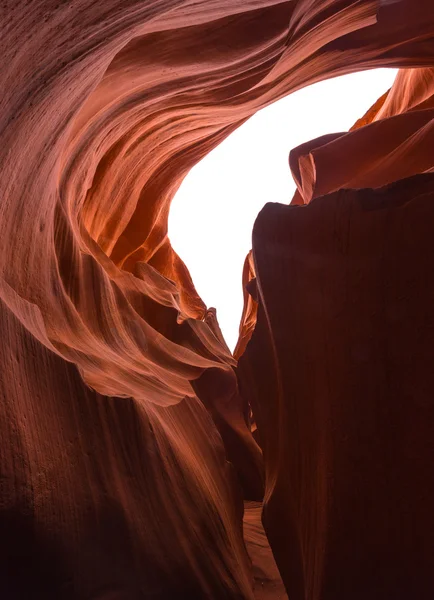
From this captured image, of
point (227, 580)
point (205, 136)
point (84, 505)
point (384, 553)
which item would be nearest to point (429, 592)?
point (384, 553)

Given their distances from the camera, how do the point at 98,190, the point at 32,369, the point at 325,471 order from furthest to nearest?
the point at 98,190 < the point at 325,471 < the point at 32,369

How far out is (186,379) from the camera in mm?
3484

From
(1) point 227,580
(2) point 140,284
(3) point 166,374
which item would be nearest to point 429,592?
(1) point 227,580

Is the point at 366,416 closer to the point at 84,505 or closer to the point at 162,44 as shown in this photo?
the point at 84,505

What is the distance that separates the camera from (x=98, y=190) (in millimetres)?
4164

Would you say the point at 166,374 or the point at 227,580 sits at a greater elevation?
the point at 166,374

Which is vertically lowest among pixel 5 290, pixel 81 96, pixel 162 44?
pixel 5 290

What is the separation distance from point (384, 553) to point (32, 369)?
4.38ft

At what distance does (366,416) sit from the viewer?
185 cm

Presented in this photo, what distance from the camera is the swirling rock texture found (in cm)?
168

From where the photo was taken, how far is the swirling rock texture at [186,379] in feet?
5.50

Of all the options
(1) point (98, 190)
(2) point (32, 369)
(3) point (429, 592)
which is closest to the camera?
(3) point (429, 592)

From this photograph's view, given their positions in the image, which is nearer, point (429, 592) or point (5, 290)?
point (429, 592)

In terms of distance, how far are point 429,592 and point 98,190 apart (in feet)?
11.3
